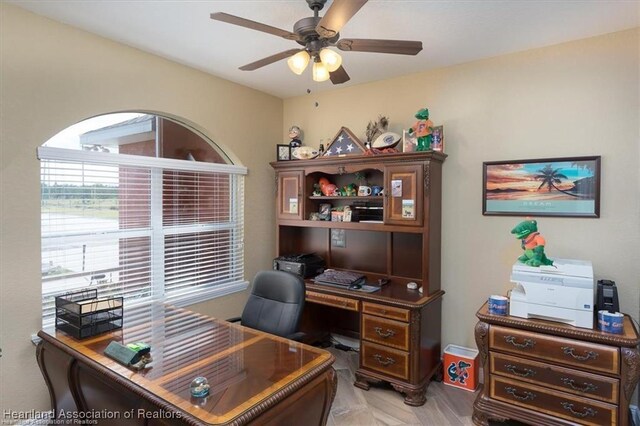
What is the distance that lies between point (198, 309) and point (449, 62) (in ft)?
10.5

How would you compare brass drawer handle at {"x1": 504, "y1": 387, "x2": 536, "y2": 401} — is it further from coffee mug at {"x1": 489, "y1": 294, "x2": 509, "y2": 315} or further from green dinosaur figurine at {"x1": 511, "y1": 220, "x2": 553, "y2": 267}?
green dinosaur figurine at {"x1": 511, "y1": 220, "x2": 553, "y2": 267}

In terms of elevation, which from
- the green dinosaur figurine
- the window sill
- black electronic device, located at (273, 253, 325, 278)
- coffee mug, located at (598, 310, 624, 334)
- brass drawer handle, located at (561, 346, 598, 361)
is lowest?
brass drawer handle, located at (561, 346, 598, 361)

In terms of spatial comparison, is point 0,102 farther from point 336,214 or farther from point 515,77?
point 515,77

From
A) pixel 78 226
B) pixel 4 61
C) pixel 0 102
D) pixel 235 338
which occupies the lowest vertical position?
pixel 235 338

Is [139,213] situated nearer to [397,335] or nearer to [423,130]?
[397,335]

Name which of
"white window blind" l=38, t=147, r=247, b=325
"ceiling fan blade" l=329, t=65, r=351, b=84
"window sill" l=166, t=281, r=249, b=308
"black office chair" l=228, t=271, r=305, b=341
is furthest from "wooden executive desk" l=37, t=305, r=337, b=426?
"ceiling fan blade" l=329, t=65, r=351, b=84

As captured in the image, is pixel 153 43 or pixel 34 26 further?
pixel 153 43

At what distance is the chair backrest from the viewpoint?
8.17 ft

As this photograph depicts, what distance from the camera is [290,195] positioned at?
147 inches

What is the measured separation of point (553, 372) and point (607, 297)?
0.61 meters

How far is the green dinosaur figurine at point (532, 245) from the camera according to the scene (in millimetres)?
2430

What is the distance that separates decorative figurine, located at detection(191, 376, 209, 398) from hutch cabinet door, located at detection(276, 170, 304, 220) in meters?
2.25

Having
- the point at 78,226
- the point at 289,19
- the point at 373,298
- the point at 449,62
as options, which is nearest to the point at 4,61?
the point at 78,226

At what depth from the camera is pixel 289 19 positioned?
2385mm
